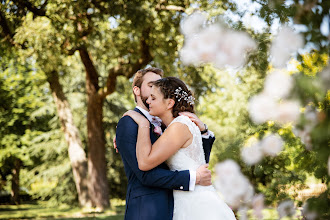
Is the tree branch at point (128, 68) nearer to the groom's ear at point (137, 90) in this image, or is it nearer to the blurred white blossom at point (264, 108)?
the groom's ear at point (137, 90)

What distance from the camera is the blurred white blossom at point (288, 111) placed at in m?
1.21

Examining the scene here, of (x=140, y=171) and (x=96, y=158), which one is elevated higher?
(x=140, y=171)

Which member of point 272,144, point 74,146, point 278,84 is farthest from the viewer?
point 74,146

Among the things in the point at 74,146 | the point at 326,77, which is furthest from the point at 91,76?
the point at 326,77

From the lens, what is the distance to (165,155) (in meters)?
2.43

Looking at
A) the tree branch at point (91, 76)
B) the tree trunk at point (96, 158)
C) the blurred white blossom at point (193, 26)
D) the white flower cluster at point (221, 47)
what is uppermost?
the tree branch at point (91, 76)

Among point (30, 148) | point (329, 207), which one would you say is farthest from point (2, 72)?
point (329, 207)

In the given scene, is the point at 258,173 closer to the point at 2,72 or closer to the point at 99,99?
the point at 99,99

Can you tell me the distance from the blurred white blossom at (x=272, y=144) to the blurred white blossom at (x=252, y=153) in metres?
0.04

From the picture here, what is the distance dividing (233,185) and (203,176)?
3.45ft

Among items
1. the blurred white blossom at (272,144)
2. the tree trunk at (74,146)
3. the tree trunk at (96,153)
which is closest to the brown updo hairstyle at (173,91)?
the blurred white blossom at (272,144)

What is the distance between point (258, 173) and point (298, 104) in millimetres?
1302

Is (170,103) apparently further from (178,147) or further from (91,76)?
(91,76)

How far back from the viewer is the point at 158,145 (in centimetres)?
243
